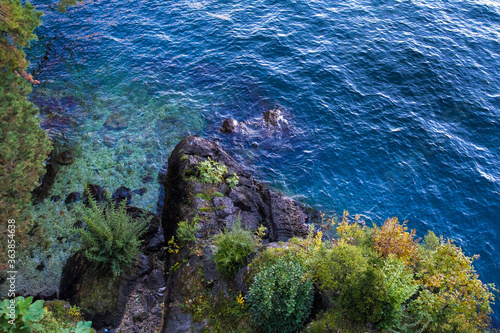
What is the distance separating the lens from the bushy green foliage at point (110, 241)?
10.8 metres

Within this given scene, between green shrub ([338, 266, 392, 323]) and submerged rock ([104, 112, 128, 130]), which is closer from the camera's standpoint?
green shrub ([338, 266, 392, 323])

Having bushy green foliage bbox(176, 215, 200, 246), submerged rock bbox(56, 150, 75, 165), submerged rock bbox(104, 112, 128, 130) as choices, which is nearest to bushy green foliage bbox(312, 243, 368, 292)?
bushy green foliage bbox(176, 215, 200, 246)

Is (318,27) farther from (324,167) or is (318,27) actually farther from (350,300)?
(350,300)

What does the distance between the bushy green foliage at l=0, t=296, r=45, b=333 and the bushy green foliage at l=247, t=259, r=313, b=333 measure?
577 cm

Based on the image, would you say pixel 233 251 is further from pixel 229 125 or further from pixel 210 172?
pixel 229 125

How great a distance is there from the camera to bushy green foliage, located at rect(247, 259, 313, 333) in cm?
900

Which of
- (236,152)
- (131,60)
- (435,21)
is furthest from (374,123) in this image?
(131,60)

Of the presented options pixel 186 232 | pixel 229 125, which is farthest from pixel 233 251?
pixel 229 125

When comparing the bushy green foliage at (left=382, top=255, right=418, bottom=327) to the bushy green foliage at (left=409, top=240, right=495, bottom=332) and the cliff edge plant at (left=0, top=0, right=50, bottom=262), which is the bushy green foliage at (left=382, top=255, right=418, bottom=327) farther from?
the cliff edge plant at (left=0, top=0, right=50, bottom=262)

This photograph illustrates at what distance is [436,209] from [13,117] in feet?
64.9

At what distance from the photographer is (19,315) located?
5211mm

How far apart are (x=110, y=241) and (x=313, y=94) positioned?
16693 mm

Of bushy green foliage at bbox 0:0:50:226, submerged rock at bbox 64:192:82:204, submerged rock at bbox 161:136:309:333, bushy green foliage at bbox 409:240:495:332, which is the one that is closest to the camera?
bushy green foliage at bbox 409:240:495:332

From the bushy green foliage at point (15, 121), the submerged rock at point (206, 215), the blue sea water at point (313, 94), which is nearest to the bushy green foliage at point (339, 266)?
the submerged rock at point (206, 215)
